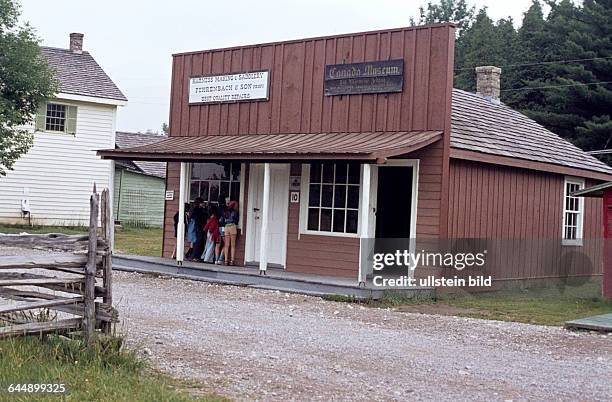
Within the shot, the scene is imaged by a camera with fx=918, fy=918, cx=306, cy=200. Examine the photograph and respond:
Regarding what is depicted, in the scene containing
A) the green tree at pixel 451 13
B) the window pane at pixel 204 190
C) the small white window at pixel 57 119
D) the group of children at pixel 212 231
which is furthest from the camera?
the green tree at pixel 451 13

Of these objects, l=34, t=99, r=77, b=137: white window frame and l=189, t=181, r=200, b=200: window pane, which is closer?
l=189, t=181, r=200, b=200: window pane

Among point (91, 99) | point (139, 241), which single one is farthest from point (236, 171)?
point (91, 99)

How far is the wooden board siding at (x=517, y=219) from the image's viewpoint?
17031 mm

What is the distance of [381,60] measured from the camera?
17.2 meters

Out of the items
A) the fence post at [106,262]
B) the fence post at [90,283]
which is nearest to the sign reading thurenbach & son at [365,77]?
the fence post at [106,262]

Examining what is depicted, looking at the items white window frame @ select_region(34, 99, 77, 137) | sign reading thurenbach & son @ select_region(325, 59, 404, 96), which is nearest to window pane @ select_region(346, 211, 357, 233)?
sign reading thurenbach & son @ select_region(325, 59, 404, 96)

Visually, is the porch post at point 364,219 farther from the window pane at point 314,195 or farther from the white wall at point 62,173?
the white wall at point 62,173

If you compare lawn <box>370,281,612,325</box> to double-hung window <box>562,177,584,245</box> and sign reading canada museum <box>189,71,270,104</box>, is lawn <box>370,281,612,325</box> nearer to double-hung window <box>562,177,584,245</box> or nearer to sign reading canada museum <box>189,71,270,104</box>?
double-hung window <box>562,177,584,245</box>

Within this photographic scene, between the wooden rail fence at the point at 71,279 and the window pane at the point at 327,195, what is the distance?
868cm

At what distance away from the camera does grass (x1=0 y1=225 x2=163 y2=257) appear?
2428 cm

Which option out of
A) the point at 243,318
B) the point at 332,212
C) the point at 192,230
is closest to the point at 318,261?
the point at 332,212

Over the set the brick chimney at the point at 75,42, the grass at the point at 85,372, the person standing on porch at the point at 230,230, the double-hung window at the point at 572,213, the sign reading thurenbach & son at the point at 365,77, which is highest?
the brick chimney at the point at 75,42

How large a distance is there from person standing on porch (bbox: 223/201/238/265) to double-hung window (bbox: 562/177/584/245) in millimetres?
7444

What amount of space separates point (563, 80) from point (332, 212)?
24416mm
